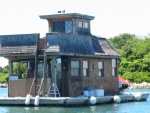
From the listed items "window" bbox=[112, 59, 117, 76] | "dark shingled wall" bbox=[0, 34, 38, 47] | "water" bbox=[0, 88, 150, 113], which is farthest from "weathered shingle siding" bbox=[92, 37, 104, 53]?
"dark shingled wall" bbox=[0, 34, 38, 47]

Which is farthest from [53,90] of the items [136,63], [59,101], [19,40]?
[136,63]

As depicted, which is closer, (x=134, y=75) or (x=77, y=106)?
(x=77, y=106)

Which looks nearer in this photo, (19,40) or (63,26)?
(19,40)

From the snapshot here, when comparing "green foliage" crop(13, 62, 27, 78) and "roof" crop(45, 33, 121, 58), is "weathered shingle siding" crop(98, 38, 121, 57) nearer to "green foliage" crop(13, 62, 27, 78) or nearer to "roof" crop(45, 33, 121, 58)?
"roof" crop(45, 33, 121, 58)

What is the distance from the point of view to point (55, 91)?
32.0 metres

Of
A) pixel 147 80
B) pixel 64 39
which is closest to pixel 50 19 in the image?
pixel 64 39

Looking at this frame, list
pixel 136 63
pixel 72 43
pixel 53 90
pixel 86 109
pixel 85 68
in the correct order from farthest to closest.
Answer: pixel 136 63 < pixel 85 68 < pixel 72 43 < pixel 53 90 < pixel 86 109

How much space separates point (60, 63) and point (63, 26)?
3.55 m

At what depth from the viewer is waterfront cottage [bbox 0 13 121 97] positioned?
32.2 metres

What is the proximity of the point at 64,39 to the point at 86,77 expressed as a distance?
311cm

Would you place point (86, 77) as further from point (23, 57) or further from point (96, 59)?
point (23, 57)

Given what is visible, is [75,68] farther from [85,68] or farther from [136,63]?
[136,63]

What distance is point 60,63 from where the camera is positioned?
108 feet

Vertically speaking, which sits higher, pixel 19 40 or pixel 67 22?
pixel 67 22
